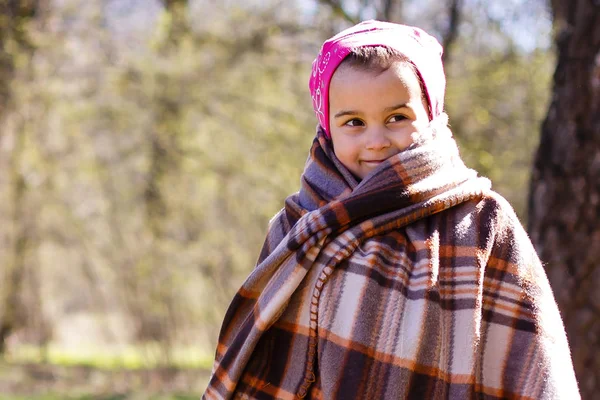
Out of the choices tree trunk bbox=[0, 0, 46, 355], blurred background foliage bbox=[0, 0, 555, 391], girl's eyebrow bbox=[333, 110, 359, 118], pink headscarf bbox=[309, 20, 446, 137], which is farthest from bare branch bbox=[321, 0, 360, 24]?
tree trunk bbox=[0, 0, 46, 355]

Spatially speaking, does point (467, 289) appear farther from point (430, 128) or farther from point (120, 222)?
point (120, 222)

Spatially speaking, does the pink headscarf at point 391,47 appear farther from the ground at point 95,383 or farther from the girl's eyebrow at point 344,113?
the ground at point 95,383

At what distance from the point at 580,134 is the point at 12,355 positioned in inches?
505

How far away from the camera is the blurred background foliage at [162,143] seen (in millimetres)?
8727

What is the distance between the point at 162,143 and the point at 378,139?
10.00m

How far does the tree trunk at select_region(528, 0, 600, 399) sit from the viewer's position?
10.6 feet


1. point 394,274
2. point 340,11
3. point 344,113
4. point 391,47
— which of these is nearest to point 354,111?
point 344,113

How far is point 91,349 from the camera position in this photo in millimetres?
15773

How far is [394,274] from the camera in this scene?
1.86 meters

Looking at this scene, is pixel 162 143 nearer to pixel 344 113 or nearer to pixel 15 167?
pixel 15 167

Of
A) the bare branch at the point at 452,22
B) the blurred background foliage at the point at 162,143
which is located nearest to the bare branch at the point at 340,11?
the bare branch at the point at 452,22

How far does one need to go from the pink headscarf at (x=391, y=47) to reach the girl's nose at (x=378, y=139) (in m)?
0.14

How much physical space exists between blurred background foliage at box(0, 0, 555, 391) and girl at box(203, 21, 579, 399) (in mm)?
5999

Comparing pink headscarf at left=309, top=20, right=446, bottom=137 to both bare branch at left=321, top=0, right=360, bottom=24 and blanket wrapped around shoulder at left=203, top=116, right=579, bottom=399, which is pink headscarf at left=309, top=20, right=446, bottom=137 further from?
bare branch at left=321, top=0, right=360, bottom=24
